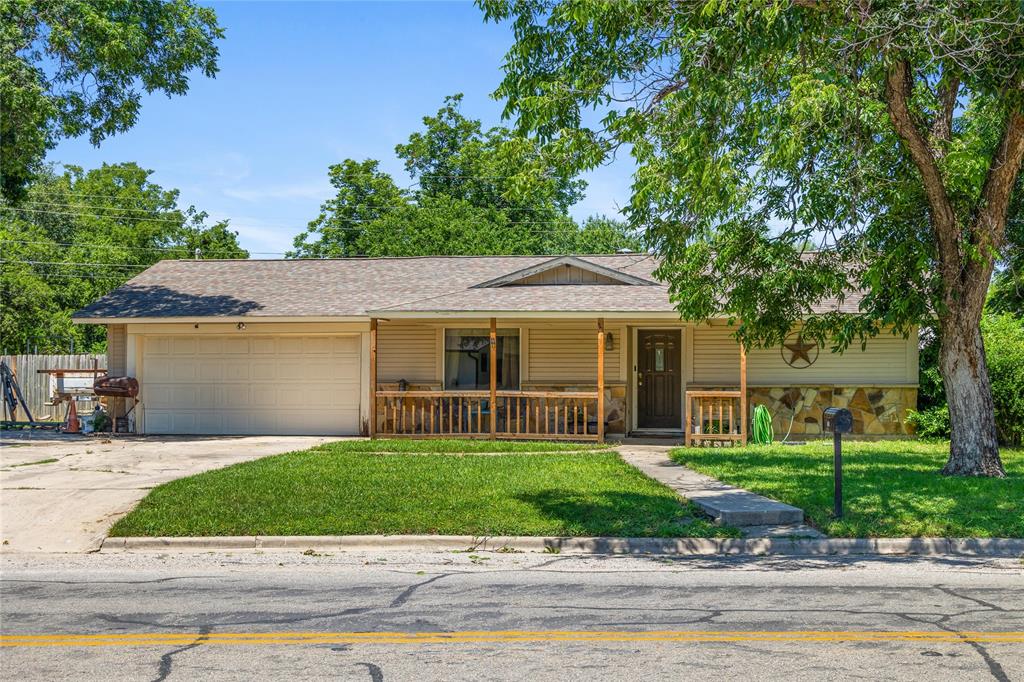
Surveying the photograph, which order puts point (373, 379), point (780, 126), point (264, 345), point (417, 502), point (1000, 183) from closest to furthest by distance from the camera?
point (780, 126) < point (417, 502) < point (1000, 183) < point (373, 379) < point (264, 345)

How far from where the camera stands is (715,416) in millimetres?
18672

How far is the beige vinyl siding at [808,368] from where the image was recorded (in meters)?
18.5

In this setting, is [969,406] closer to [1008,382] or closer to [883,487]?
[883,487]

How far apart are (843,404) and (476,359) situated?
7.47m

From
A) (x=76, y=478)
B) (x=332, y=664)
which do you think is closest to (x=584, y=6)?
(x=332, y=664)

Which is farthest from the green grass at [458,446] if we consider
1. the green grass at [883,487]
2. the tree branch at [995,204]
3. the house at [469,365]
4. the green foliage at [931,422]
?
the tree branch at [995,204]

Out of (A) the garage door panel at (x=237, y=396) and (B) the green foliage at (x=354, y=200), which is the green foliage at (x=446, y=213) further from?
(A) the garage door panel at (x=237, y=396)

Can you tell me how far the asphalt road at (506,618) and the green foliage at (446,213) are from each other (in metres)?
30.2

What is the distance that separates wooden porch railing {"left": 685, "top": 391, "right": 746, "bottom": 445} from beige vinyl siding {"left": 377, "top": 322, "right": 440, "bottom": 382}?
17.8ft

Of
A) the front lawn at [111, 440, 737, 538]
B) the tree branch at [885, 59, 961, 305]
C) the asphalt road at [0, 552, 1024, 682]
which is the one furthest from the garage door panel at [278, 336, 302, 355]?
the tree branch at [885, 59, 961, 305]

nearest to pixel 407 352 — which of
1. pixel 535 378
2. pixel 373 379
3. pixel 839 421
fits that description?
pixel 373 379

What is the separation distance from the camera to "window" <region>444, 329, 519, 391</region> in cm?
1992

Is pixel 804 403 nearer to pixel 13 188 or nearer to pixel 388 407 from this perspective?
pixel 388 407

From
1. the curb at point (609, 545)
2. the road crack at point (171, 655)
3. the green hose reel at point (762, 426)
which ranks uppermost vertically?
the green hose reel at point (762, 426)
